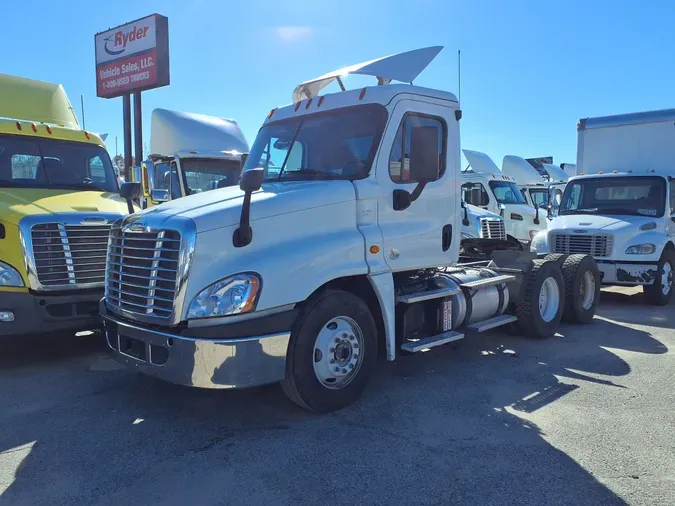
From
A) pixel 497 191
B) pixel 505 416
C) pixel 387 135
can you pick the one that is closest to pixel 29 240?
pixel 387 135

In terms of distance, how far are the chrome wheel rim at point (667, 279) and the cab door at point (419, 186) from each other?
5801 millimetres

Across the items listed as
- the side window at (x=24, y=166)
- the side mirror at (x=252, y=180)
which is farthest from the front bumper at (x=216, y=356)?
the side window at (x=24, y=166)

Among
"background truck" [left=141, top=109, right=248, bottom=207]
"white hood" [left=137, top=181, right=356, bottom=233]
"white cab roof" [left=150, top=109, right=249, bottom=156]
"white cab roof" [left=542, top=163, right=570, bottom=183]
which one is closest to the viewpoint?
"white hood" [left=137, top=181, right=356, bottom=233]

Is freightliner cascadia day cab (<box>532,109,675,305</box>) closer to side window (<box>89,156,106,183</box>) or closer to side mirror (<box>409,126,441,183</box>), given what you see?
side mirror (<box>409,126,441,183</box>)

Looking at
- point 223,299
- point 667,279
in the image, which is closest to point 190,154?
point 223,299

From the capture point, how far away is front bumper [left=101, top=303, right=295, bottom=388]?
12.6 ft

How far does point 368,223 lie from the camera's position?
482cm

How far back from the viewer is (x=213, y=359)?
384 centimetres

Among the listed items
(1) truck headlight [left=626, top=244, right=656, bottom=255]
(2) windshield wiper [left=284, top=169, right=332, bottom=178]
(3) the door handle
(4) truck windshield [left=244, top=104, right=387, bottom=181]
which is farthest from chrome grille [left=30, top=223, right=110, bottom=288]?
(1) truck headlight [left=626, top=244, right=656, bottom=255]

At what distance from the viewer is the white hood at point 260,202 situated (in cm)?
405

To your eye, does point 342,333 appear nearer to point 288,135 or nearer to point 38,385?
point 288,135

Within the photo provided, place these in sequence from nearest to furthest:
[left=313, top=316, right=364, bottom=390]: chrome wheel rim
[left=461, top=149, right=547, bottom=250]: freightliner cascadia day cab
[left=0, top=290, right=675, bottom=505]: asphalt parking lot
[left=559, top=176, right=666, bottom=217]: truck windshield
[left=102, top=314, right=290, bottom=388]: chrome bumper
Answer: [left=0, top=290, right=675, bottom=505]: asphalt parking lot, [left=102, top=314, right=290, bottom=388]: chrome bumper, [left=313, top=316, right=364, bottom=390]: chrome wheel rim, [left=559, top=176, right=666, bottom=217]: truck windshield, [left=461, top=149, right=547, bottom=250]: freightliner cascadia day cab

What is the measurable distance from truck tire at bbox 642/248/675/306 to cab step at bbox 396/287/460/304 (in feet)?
18.1

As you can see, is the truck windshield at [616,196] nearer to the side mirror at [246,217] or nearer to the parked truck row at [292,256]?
the parked truck row at [292,256]
